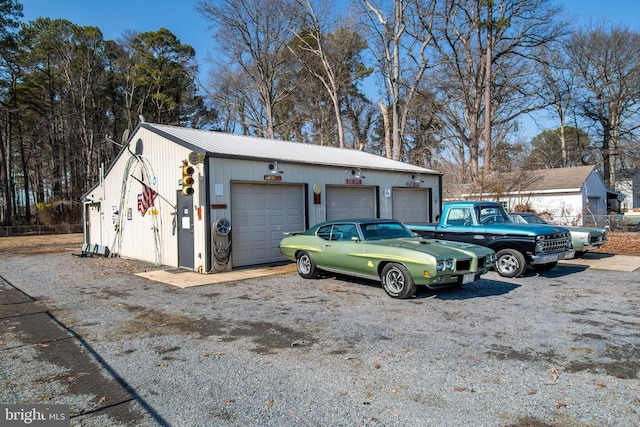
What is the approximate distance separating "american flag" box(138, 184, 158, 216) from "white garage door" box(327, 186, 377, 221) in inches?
223

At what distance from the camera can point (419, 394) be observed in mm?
3814

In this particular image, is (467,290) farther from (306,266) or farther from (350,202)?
(350,202)

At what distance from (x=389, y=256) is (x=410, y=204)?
9.76 metres

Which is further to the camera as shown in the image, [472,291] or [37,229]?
[37,229]

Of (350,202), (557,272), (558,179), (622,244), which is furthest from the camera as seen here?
(558,179)

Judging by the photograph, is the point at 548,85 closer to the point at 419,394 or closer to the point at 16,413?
the point at 419,394

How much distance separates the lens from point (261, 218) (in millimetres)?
12469

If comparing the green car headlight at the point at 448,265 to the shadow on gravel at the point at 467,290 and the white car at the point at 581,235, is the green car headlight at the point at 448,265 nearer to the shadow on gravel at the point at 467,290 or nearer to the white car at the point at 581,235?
the shadow on gravel at the point at 467,290

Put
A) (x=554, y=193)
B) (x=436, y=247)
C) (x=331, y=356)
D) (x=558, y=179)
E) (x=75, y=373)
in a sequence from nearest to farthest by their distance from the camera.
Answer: (x=75, y=373) → (x=331, y=356) → (x=436, y=247) → (x=554, y=193) → (x=558, y=179)

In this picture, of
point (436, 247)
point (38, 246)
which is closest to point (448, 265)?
point (436, 247)

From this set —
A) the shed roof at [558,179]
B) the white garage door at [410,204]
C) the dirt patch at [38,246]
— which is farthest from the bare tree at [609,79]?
the dirt patch at [38,246]

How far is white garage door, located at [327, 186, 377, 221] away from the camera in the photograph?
1437 cm

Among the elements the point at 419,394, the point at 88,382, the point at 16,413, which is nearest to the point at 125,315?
the point at 88,382

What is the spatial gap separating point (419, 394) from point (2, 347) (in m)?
5.12
